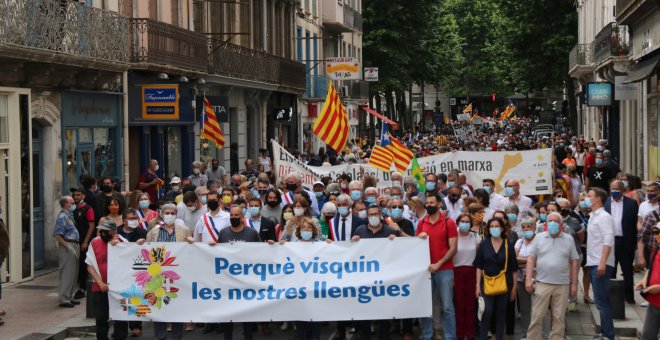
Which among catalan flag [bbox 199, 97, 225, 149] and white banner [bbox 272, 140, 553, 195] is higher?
catalan flag [bbox 199, 97, 225, 149]

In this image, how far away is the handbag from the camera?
1360 cm

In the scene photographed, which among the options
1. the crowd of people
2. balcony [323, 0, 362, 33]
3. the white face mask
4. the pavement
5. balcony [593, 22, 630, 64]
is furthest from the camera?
balcony [323, 0, 362, 33]

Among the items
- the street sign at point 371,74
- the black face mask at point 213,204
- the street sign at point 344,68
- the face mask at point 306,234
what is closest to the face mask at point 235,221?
the face mask at point 306,234

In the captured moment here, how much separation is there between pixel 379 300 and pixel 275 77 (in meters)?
25.5

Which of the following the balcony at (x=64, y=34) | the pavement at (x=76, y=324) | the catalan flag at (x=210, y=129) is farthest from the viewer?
the catalan flag at (x=210, y=129)

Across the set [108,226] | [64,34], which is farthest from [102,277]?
[64,34]

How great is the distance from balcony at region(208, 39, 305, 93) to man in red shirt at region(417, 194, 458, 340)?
1836cm

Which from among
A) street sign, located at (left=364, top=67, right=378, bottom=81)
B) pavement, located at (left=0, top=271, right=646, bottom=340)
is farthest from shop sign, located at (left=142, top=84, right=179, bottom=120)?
street sign, located at (left=364, top=67, right=378, bottom=81)

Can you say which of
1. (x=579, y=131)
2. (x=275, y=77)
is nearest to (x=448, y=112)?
(x=579, y=131)

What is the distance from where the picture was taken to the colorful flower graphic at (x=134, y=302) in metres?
14.3

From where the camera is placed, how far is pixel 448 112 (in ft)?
428

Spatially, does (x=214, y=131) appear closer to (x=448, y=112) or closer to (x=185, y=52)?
(x=185, y=52)

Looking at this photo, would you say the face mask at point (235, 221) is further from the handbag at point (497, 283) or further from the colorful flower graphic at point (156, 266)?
the handbag at point (497, 283)

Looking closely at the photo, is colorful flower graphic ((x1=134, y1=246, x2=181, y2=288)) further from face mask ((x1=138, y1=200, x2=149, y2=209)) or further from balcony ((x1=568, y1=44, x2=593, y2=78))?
balcony ((x1=568, y1=44, x2=593, y2=78))
